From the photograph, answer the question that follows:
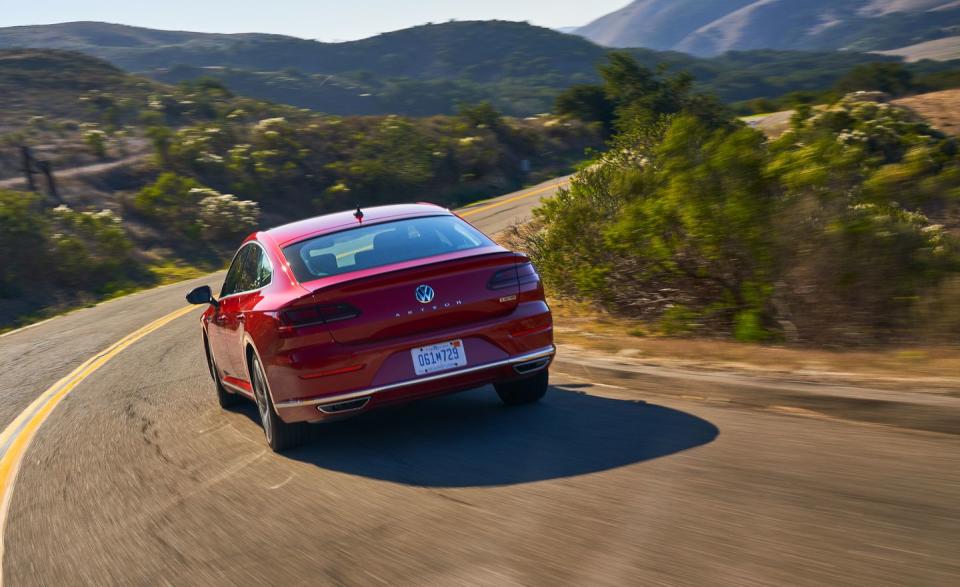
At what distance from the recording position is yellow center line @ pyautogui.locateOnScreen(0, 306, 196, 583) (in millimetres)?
7337

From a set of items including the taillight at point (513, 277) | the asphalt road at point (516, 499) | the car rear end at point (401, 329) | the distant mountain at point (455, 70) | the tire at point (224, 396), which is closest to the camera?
the asphalt road at point (516, 499)

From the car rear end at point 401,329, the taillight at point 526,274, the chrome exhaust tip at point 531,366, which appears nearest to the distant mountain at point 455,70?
the taillight at point 526,274

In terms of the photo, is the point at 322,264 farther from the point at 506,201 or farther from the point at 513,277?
the point at 506,201

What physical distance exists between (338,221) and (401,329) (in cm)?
160

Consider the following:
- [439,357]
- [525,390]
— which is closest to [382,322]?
[439,357]

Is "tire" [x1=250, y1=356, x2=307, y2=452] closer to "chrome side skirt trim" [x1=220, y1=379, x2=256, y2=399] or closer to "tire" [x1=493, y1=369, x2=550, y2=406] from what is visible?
"chrome side skirt trim" [x1=220, y1=379, x2=256, y2=399]

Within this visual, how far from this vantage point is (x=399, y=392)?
6.09 meters

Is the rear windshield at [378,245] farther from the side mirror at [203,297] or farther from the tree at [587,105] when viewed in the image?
the tree at [587,105]

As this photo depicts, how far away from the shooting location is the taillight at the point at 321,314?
604 cm

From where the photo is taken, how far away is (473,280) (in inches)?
248

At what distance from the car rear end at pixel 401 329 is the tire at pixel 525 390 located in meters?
0.54

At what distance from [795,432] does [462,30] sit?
7910 inches

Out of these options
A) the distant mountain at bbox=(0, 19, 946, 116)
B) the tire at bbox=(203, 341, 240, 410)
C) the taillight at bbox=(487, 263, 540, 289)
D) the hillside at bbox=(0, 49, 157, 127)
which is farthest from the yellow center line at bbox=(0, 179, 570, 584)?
the distant mountain at bbox=(0, 19, 946, 116)

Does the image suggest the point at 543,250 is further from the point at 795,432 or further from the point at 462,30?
the point at 462,30
